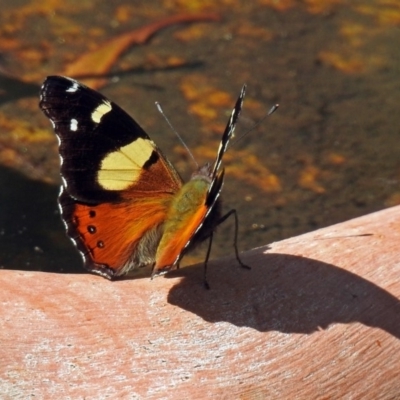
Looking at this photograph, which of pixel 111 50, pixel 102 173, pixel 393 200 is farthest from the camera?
pixel 111 50

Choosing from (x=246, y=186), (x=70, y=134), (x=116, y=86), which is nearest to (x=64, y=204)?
(x=70, y=134)

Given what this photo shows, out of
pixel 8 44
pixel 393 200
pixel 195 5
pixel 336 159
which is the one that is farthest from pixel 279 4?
pixel 393 200

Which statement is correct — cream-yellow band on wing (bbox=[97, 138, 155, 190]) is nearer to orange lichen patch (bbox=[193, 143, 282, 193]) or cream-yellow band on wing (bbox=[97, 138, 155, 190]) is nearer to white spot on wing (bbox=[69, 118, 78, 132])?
white spot on wing (bbox=[69, 118, 78, 132])

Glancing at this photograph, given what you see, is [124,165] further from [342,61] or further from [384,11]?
[384,11]

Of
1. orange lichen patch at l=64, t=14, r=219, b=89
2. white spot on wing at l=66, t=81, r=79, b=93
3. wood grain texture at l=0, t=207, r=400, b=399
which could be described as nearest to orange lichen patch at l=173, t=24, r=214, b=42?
orange lichen patch at l=64, t=14, r=219, b=89

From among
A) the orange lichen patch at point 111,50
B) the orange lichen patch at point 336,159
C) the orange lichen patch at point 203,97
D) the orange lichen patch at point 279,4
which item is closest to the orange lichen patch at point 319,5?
the orange lichen patch at point 279,4

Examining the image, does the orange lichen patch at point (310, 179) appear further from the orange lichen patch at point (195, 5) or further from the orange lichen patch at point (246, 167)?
the orange lichen patch at point (195, 5)

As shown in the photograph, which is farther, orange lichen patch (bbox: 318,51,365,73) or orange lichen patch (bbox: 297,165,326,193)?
orange lichen patch (bbox: 318,51,365,73)
